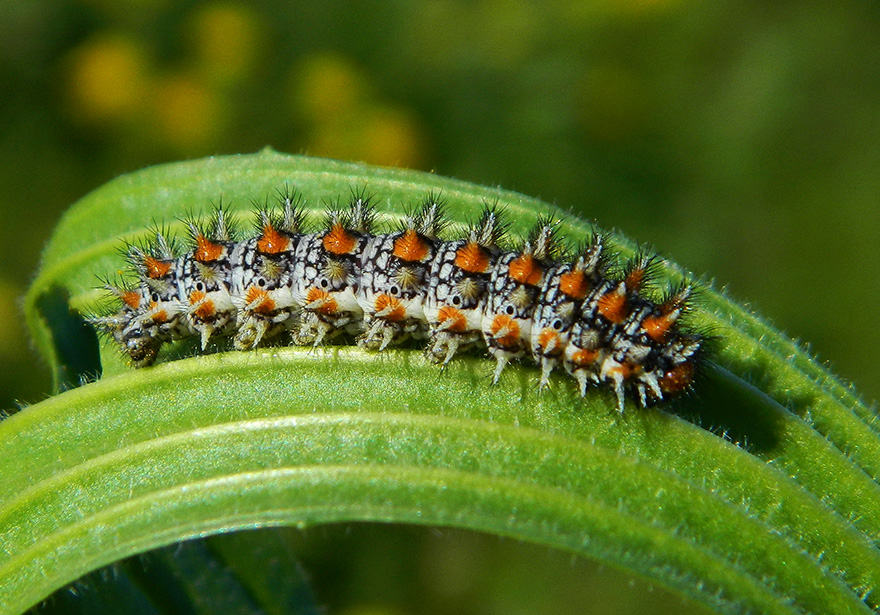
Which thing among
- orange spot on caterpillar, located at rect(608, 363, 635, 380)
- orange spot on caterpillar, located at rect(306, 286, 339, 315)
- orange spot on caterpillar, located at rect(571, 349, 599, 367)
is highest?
orange spot on caterpillar, located at rect(306, 286, 339, 315)

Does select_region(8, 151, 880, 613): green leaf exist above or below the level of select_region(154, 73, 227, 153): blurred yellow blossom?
below

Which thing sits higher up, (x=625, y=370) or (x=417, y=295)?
(x=417, y=295)

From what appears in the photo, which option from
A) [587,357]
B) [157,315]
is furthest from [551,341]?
[157,315]

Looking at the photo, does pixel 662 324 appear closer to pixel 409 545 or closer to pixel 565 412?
pixel 565 412

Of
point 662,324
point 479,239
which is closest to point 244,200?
point 479,239

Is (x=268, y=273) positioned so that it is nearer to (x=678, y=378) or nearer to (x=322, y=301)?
(x=322, y=301)

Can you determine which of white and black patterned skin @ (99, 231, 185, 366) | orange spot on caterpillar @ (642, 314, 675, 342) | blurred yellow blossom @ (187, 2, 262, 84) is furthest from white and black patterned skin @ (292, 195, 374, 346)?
blurred yellow blossom @ (187, 2, 262, 84)

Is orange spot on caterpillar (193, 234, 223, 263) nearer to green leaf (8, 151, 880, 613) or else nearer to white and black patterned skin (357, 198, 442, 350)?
green leaf (8, 151, 880, 613)
